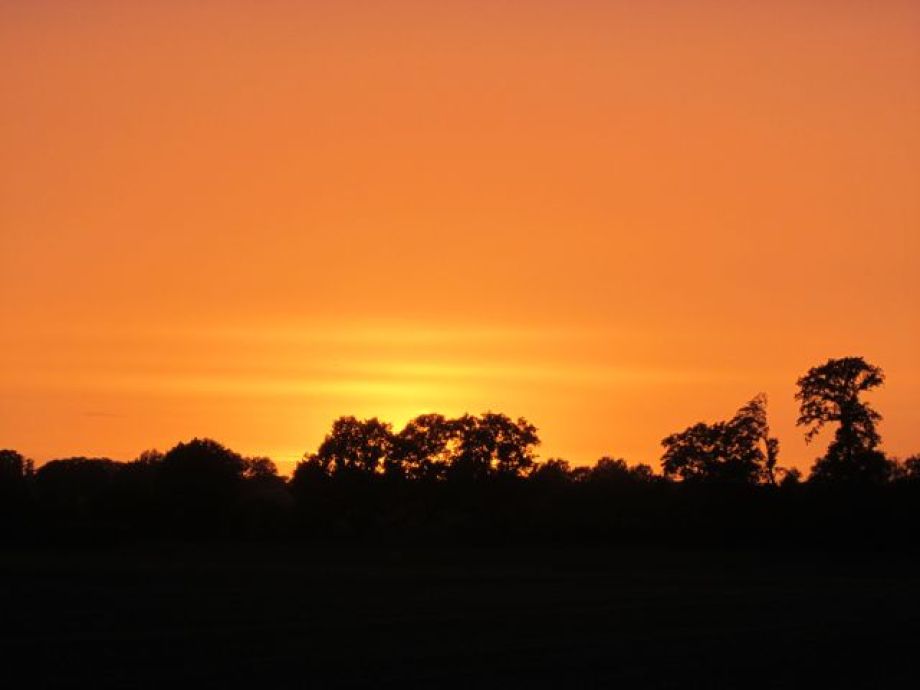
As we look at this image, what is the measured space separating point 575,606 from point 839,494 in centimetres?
5024

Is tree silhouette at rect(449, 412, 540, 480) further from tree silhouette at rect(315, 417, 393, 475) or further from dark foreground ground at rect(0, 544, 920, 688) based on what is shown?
dark foreground ground at rect(0, 544, 920, 688)

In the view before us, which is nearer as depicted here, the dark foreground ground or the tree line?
the dark foreground ground

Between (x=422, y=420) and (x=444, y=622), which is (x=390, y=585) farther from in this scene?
(x=422, y=420)

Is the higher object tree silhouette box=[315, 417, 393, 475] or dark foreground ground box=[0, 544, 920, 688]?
tree silhouette box=[315, 417, 393, 475]

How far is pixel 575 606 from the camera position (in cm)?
3506

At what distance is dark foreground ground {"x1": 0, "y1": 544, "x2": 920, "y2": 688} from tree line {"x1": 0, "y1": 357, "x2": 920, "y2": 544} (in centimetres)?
2447

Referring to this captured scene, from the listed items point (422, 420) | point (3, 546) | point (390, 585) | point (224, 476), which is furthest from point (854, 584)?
point (422, 420)

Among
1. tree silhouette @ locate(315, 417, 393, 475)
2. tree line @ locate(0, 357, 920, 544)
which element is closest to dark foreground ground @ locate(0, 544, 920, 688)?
tree line @ locate(0, 357, 920, 544)

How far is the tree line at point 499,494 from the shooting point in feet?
257

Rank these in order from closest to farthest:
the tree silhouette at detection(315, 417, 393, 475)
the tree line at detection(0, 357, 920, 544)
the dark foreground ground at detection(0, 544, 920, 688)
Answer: the dark foreground ground at detection(0, 544, 920, 688) < the tree line at detection(0, 357, 920, 544) < the tree silhouette at detection(315, 417, 393, 475)

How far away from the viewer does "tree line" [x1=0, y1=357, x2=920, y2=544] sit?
7838cm

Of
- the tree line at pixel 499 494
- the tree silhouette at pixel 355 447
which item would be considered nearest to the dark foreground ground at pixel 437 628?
the tree line at pixel 499 494

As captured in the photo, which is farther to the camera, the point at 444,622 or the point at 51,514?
the point at 51,514

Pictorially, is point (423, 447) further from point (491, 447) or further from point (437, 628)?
point (437, 628)
